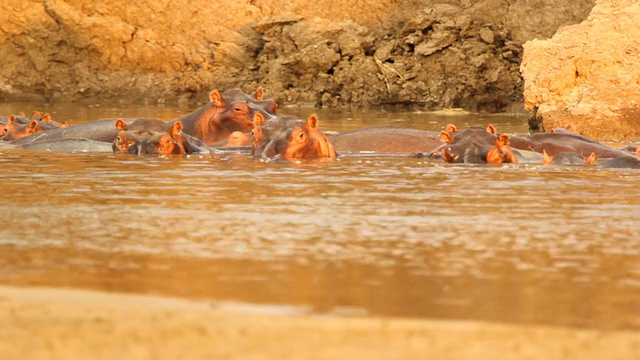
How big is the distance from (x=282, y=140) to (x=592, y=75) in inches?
193

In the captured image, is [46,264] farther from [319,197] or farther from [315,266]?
[319,197]

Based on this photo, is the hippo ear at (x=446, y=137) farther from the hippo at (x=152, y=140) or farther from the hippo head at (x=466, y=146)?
the hippo at (x=152, y=140)

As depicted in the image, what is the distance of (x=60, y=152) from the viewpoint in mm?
10461

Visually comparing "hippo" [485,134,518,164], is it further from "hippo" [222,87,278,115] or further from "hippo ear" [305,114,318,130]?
"hippo" [222,87,278,115]

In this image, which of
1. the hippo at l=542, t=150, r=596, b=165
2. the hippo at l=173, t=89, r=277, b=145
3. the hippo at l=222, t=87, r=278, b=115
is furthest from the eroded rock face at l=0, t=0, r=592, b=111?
the hippo at l=542, t=150, r=596, b=165

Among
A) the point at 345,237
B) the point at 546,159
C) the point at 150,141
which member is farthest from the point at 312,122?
the point at 345,237

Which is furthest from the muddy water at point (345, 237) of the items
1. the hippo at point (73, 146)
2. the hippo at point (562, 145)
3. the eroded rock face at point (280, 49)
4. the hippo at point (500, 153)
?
the eroded rock face at point (280, 49)

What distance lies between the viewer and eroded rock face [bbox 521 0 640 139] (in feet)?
42.9

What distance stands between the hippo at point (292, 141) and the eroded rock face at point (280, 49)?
1065cm

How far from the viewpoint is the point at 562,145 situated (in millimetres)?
10234

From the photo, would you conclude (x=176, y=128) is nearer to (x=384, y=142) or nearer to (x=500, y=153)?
(x=384, y=142)

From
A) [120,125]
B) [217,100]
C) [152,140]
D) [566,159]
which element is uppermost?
[217,100]

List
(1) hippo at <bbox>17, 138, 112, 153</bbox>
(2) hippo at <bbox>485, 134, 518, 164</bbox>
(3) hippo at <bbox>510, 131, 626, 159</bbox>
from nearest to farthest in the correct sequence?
(2) hippo at <bbox>485, 134, 518, 164</bbox> → (3) hippo at <bbox>510, 131, 626, 159</bbox> → (1) hippo at <bbox>17, 138, 112, 153</bbox>

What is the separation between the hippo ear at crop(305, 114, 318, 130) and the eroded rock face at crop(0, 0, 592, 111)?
10.7m
